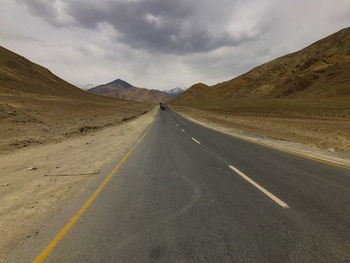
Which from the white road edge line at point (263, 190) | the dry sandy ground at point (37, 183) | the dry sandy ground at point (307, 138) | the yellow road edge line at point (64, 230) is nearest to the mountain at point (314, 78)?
the dry sandy ground at point (307, 138)

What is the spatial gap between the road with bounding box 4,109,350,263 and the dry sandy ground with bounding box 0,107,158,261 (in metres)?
0.58

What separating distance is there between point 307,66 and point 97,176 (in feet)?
366

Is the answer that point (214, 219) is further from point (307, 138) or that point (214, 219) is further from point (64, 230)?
point (307, 138)

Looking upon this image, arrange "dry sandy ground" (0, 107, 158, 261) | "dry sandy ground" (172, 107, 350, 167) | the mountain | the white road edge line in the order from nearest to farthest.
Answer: "dry sandy ground" (0, 107, 158, 261) < the white road edge line < "dry sandy ground" (172, 107, 350, 167) < the mountain

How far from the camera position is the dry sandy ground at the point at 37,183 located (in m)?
3.24

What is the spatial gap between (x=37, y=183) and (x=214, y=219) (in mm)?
5105

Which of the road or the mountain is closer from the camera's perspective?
the road

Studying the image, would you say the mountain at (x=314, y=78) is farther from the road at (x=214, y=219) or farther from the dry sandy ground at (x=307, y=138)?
the road at (x=214, y=219)

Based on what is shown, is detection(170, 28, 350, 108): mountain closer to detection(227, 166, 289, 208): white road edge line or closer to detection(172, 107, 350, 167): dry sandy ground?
detection(172, 107, 350, 167): dry sandy ground

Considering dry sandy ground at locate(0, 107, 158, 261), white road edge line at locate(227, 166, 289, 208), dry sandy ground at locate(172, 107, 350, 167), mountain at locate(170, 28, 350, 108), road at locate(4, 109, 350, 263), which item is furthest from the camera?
mountain at locate(170, 28, 350, 108)

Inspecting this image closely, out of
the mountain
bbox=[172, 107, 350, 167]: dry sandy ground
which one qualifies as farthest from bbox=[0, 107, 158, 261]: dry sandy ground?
the mountain

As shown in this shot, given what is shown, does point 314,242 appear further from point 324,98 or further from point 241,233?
point 324,98

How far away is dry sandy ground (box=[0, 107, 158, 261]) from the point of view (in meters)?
3.24

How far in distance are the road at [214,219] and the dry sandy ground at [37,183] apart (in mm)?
581
